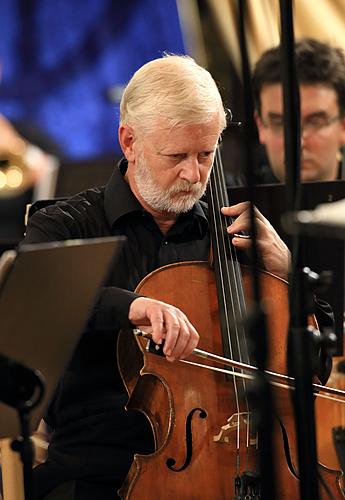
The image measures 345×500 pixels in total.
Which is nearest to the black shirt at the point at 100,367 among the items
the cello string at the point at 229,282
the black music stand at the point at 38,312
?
the cello string at the point at 229,282

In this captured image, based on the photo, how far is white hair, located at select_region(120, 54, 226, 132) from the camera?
193 centimetres

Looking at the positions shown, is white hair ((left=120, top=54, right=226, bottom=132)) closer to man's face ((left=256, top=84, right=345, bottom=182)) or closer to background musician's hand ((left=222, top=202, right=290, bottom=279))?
background musician's hand ((left=222, top=202, right=290, bottom=279))

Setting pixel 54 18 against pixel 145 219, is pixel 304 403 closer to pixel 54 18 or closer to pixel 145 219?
pixel 145 219

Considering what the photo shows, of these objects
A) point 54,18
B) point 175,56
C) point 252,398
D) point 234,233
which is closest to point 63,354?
point 252,398

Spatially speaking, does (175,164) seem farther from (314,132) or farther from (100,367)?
(314,132)

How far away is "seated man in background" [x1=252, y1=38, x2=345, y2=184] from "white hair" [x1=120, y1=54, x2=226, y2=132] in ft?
2.85

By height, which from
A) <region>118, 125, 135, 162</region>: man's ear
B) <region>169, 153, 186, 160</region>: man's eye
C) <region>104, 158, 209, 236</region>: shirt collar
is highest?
<region>118, 125, 135, 162</region>: man's ear

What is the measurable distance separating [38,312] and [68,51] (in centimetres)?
337

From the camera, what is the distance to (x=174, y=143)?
6.37 ft

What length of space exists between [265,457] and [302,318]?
218mm

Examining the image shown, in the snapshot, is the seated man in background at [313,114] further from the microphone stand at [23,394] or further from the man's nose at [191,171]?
the microphone stand at [23,394]

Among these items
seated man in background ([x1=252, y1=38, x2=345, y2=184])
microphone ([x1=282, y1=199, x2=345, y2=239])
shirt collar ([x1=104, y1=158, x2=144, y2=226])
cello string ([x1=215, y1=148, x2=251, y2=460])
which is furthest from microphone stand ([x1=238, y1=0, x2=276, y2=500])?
seated man in background ([x1=252, y1=38, x2=345, y2=184])

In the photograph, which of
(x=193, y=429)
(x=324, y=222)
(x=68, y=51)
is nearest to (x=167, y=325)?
(x=193, y=429)

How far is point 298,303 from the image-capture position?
135cm
